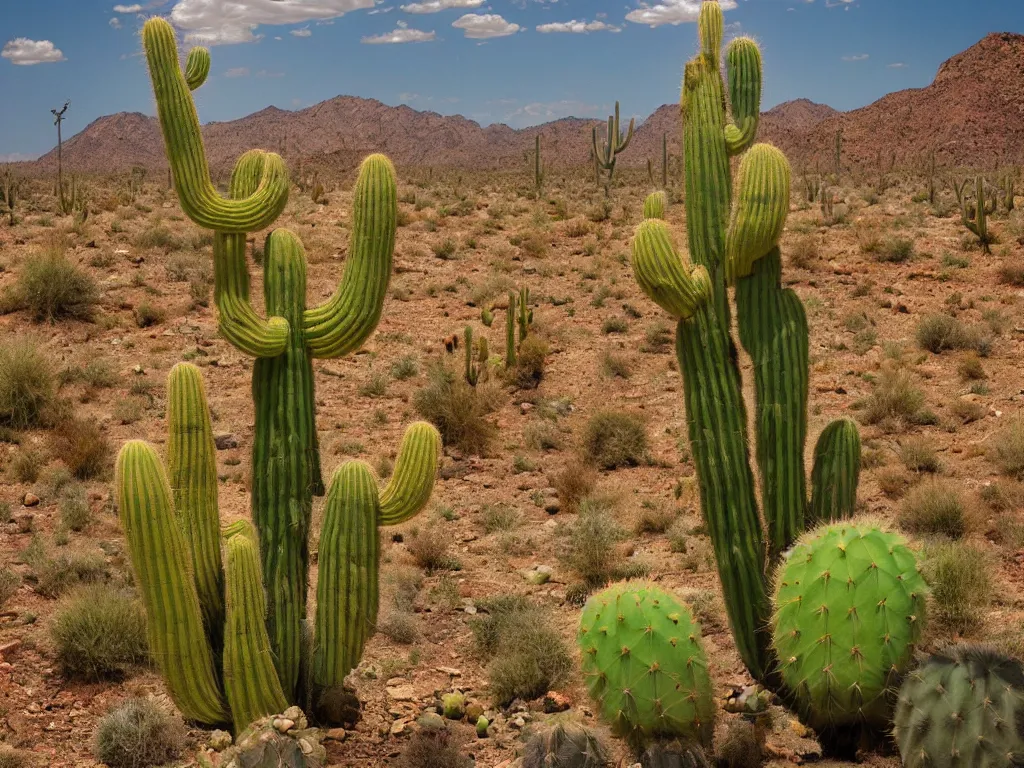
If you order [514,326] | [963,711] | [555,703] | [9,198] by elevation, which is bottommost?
[555,703]

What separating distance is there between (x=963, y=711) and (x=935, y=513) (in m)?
4.67

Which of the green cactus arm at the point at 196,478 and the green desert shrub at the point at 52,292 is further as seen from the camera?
the green desert shrub at the point at 52,292

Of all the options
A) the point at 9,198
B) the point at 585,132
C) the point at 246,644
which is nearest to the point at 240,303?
the point at 246,644

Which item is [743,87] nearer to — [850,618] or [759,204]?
[759,204]

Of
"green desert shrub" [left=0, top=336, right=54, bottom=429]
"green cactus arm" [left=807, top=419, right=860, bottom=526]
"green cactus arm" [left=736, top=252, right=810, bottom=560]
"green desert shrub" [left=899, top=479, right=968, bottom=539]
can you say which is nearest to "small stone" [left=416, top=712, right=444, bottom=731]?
"green cactus arm" [left=736, top=252, right=810, bottom=560]

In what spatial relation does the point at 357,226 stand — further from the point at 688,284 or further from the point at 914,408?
the point at 914,408

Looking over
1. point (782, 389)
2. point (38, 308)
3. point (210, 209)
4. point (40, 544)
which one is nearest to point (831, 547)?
point (782, 389)

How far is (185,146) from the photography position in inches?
223

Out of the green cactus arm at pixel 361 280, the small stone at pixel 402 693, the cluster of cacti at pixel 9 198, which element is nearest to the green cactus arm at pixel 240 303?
the green cactus arm at pixel 361 280

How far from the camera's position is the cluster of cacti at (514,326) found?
46.3ft

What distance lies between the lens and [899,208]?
80.5 ft

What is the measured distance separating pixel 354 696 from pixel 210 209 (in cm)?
300

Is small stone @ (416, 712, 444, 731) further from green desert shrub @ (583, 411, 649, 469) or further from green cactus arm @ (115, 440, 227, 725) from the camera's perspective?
green desert shrub @ (583, 411, 649, 469)

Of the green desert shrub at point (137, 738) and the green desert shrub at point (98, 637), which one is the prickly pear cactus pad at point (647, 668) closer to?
the green desert shrub at point (137, 738)
